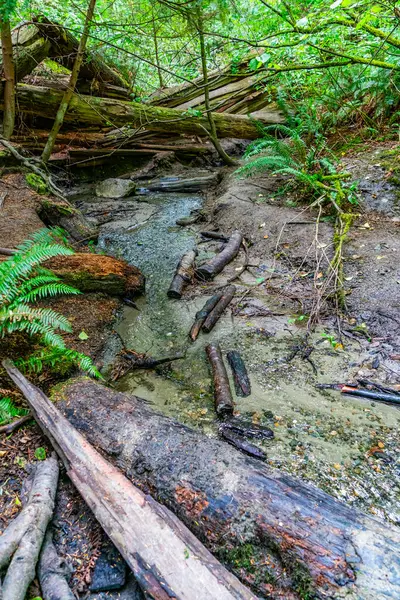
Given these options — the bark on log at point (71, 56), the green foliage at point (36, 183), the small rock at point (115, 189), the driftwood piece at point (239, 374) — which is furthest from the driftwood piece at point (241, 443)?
the small rock at point (115, 189)

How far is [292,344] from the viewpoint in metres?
3.59

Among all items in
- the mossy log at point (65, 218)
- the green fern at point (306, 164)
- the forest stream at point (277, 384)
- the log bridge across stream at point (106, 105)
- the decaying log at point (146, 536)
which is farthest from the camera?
the log bridge across stream at point (106, 105)

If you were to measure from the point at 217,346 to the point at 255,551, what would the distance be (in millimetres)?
2096

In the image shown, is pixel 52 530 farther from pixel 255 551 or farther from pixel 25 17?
pixel 25 17

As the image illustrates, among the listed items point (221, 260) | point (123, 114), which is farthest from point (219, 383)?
point (123, 114)

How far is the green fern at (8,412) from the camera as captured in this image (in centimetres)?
249

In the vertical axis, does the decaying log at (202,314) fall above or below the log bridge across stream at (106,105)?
below

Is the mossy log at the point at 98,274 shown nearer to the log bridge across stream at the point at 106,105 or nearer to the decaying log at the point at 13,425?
the decaying log at the point at 13,425

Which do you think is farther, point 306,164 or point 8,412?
point 306,164

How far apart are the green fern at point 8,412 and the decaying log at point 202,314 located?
1.86 m

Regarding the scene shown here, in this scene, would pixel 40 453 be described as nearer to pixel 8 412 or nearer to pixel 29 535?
pixel 8 412

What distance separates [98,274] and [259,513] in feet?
11.2

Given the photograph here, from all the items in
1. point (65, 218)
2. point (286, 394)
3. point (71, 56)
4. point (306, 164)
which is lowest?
point (286, 394)

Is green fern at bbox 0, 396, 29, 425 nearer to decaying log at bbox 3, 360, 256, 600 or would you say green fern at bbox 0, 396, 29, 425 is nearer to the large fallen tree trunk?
decaying log at bbox 3, 360, 256, 600
